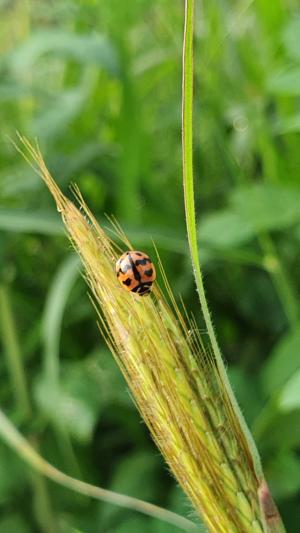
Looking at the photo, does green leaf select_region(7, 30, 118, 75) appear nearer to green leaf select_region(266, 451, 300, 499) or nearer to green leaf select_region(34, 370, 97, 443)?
green leaf select_region(34, 370, 97, 443)

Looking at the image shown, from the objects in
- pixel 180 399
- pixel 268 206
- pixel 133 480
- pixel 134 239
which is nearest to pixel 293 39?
pixel 268 206

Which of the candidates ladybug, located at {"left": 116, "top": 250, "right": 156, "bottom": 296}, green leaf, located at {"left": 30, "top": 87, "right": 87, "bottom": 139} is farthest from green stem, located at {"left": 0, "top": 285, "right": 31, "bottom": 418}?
ladybug, located at {"left": 116, "top": 250, "right": 156, "bottom": 296}

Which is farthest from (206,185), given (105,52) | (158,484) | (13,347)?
(158,484)

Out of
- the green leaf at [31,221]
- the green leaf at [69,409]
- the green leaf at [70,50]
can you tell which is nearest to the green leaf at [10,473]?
the green leaf at [69,409]

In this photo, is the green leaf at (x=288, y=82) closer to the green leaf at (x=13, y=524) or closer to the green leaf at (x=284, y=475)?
the green leaf at (x=284, y=475)

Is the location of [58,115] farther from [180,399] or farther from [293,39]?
[180,399]
